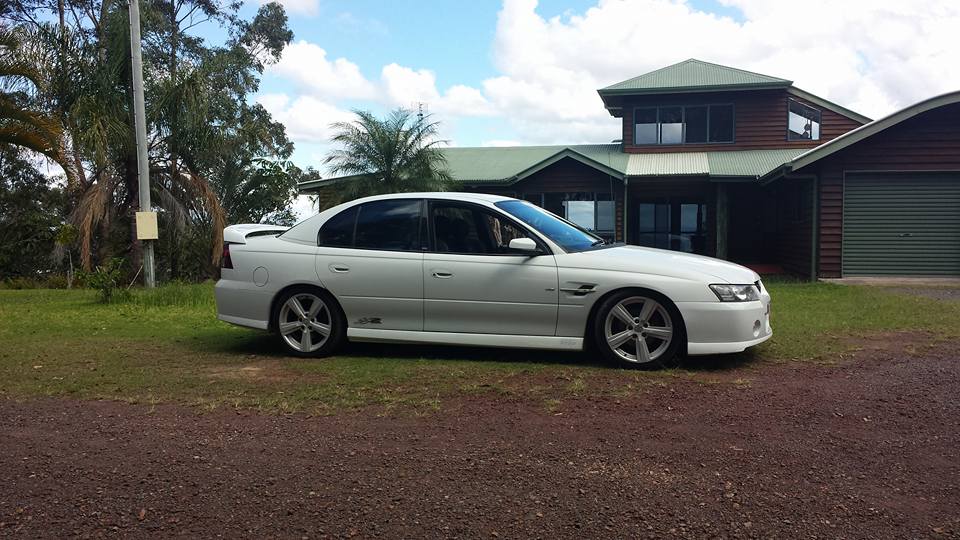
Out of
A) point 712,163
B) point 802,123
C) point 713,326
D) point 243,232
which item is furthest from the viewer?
point 802,123

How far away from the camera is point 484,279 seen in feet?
21.1

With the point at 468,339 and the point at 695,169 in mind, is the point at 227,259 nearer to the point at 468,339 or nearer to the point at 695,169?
the point at 468,339

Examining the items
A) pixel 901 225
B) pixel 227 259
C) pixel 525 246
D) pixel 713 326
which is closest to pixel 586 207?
pixel 901 225

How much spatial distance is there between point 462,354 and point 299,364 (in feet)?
4.69

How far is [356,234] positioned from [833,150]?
11.7 meters

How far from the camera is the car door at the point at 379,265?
6641 mm

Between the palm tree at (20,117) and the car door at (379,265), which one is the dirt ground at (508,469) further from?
the palm tree at (20,117)

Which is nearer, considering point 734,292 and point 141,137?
point 734,292

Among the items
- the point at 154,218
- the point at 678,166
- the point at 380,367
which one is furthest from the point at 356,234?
the point at 678,166

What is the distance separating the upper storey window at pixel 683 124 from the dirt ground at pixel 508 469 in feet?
57.3

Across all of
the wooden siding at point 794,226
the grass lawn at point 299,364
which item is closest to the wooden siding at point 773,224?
the wooden siding at point 794,226

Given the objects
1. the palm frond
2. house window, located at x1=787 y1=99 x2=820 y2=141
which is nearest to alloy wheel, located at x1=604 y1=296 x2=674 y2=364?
the palm frond

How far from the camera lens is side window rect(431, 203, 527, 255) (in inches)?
260

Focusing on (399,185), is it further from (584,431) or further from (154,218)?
(584,431)
